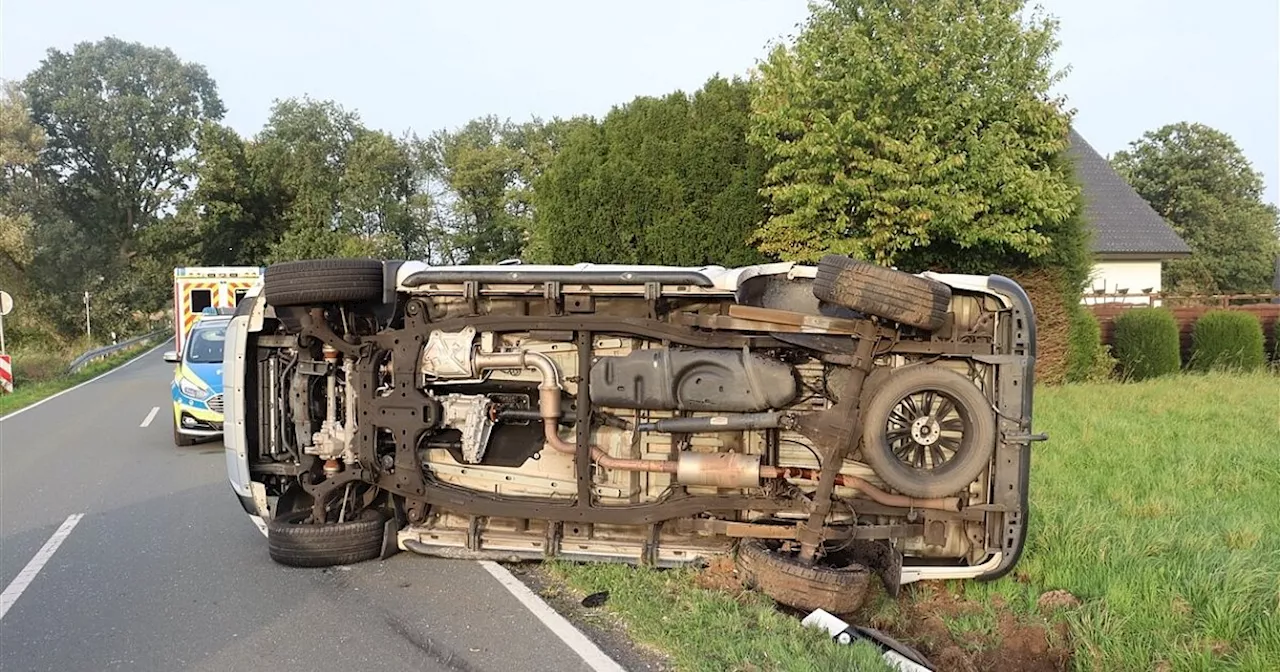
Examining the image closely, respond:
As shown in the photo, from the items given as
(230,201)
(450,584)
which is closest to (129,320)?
(230,201)

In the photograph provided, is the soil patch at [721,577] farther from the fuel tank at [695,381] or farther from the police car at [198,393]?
the police car at [198,393]

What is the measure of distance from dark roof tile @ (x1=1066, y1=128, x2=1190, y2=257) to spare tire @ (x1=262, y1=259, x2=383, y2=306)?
24.3 meters

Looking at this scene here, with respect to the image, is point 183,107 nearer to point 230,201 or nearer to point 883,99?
point 230,201

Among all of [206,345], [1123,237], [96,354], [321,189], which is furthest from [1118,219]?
[321,189]

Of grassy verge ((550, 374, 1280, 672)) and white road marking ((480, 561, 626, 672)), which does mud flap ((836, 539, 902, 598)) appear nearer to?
grassy verge ((550, 374, 1280, 672))

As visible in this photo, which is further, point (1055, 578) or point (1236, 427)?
point (1236, 427)

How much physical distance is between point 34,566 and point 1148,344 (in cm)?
1792

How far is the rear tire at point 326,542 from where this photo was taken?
18.1 ft

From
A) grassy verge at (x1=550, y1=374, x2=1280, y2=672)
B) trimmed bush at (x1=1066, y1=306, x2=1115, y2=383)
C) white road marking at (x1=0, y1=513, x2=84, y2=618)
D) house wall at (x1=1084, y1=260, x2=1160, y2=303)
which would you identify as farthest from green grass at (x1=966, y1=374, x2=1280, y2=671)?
house wall at (x1=1084, y1=260, x2=1160, y2=303)

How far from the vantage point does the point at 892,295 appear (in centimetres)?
452

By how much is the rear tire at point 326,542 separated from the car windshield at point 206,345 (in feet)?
20.1

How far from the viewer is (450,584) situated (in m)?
5.26

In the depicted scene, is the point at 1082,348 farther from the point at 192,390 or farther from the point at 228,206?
the point at 228,206

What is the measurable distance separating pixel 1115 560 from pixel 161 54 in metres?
55.5
